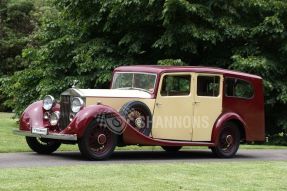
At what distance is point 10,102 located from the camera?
26.0 m

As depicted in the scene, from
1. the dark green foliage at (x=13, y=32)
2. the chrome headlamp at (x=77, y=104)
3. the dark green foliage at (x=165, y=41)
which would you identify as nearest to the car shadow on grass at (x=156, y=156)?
the chrome headlamp at (x=77, y=104)

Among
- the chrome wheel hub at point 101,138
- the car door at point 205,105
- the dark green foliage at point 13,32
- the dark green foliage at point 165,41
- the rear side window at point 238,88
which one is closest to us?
the chrome wheel hub at point 101,138

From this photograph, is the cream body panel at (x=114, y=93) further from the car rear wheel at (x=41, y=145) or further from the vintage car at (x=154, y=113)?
the car rear wheel at (x=41, y=145)

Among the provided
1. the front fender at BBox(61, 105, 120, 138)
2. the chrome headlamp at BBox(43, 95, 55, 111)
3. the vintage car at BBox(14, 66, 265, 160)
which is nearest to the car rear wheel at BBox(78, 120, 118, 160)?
the vintage car at BBox(14, 66, 265, 160)

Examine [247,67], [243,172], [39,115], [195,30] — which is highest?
[195,30]

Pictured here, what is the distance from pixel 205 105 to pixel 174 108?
805mm

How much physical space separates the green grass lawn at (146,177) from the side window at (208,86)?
7.89ft

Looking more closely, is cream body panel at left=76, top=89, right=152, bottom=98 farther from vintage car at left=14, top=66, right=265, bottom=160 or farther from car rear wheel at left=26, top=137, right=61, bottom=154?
car rear wheel at left=26, top=137, right=61, bottom=154

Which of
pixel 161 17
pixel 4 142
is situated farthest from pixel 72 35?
pixel 4 142

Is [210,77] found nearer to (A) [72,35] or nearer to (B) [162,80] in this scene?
(B) [162,80]

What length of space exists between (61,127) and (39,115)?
63 cm

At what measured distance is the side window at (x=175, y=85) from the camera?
42.0 feet

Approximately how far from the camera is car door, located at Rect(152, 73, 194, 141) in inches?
495

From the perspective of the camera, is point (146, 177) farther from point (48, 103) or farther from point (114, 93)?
point (48, 103)
